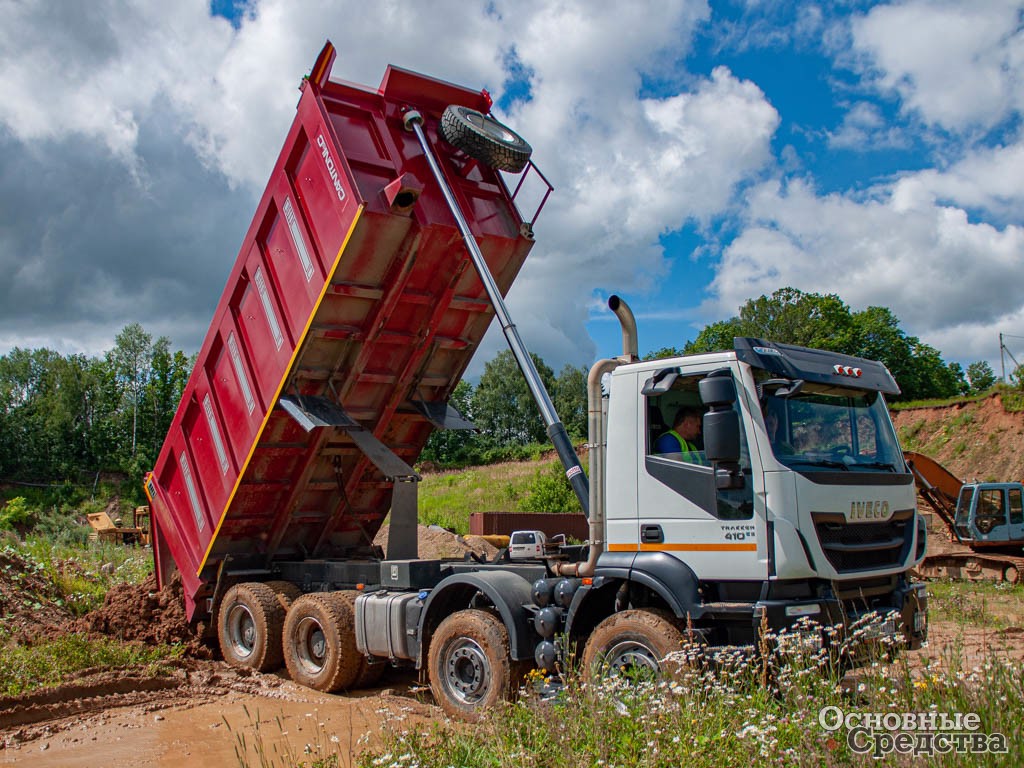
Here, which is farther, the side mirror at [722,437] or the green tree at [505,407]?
the green tree at [505,407]

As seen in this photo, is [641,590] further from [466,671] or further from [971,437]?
[971,437]

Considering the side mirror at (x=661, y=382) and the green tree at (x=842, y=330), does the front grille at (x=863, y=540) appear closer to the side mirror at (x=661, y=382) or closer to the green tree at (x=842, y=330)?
the side mirror at (x=661, y=382)

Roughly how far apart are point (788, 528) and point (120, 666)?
656 centimetres

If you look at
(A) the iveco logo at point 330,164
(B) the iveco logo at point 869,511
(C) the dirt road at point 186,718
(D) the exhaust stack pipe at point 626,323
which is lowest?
(C) the dirt road at point 186,718

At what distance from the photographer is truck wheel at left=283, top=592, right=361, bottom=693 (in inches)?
297

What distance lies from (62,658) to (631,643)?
5.82 metres

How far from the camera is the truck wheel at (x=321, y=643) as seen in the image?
7.54m

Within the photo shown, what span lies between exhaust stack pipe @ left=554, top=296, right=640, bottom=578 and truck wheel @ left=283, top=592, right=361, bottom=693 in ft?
7.69

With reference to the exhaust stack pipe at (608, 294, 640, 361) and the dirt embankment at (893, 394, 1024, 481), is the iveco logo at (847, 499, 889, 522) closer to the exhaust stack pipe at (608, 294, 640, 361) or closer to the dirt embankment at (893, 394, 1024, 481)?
the exhaust stack pipe at (608, 294, 640, 361)

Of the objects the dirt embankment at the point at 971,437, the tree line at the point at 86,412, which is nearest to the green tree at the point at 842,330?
the dirt embankment at the point at 971,437

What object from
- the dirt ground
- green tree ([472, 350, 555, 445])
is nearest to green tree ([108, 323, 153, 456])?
green tree ([472, 350, 555, 445])

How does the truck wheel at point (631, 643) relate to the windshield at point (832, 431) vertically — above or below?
below

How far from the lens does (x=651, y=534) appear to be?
570 centimetres

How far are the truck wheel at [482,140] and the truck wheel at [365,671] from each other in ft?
13.4
